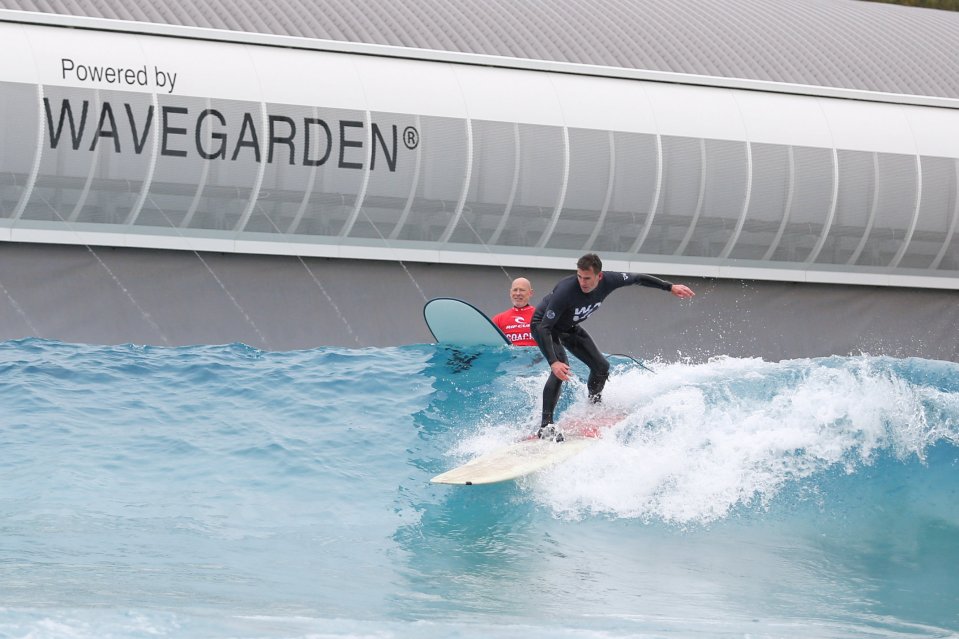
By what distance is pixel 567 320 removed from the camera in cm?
945

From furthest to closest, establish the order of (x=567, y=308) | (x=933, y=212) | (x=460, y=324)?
(x=933, y=212), (x=460, y=324), (x=567, y=308)

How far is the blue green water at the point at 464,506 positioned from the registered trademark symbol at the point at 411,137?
219 inches

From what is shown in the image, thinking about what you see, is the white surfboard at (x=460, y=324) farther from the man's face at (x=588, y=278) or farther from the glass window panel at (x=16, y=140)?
the glass window panel at (x=16, y=140)

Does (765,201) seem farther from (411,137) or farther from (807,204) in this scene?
(411,137)

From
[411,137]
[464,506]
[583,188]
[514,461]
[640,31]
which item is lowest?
[464,506]

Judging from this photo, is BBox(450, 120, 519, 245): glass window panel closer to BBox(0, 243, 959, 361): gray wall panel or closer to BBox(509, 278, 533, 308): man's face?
BBox(0, 243, 959, 361): gray wall panel

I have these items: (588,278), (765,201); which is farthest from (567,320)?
(765,201)

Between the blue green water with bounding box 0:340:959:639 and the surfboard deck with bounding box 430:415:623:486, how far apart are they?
117 millimetres

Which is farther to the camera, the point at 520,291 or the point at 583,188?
the point at 583,188

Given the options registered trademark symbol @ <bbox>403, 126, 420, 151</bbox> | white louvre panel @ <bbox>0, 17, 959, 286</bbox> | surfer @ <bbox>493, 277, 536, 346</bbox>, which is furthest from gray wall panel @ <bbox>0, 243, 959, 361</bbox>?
surfer @ <bbox>493, 277, 536, 346</bbox>

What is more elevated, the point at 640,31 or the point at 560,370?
the point at 640,31

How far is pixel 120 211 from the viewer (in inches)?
622

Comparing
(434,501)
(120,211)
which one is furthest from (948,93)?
(434,501)

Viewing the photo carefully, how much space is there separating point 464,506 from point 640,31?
43.4ft
